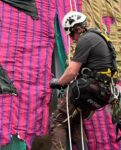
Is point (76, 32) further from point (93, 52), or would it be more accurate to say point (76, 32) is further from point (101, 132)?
point (101, 132)

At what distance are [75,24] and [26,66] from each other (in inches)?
35.4

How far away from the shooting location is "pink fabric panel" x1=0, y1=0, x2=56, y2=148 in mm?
5453

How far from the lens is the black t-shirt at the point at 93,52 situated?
4.95 m

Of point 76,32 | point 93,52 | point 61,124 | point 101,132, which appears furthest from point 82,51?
point 101,132

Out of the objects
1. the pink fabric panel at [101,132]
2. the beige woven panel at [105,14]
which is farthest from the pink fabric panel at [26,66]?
the beige woven panel at [105,14]

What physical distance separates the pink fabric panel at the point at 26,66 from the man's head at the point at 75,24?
729mm

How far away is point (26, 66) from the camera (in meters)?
5.75

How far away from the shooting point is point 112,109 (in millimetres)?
5398

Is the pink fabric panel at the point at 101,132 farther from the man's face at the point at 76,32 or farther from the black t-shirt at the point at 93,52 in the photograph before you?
the black t-shirt at the point at 93,52

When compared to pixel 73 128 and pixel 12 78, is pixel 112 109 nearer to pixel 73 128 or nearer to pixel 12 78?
pixel 73 128

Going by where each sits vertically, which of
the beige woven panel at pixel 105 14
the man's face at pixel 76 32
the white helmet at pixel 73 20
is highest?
the beige woven panel at pixel 105 14

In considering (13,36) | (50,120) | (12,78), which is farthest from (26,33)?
(50,120)

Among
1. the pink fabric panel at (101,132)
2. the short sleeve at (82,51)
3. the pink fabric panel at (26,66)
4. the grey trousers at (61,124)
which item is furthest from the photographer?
the pink fabric panel at (101,132)

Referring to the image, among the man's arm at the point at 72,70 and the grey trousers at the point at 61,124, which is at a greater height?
the man's arm at the point at 72,70
